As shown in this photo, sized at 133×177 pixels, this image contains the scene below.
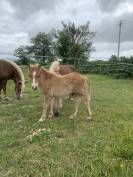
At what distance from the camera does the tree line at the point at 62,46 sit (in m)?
36.9

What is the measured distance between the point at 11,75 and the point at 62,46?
28.0m

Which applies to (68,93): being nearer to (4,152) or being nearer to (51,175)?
(4,152)

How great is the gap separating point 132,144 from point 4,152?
197cm

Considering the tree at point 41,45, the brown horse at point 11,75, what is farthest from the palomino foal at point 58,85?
the tree at point 41,45

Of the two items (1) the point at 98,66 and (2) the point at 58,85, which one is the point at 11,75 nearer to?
(2) the point at 58,85

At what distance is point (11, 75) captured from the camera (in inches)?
472

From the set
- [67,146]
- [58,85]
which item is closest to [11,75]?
[58,85]

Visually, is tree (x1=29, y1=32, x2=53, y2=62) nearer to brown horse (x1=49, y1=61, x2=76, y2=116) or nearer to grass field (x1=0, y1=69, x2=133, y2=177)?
brown horse (x1=49, y1=61, x2=76, y2=116)

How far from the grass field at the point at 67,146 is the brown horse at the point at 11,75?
9.71ft

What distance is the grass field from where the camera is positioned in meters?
4.65

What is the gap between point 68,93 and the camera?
26.4 ft

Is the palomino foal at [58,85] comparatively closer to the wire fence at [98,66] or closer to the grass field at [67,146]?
the grass field at [67,146]

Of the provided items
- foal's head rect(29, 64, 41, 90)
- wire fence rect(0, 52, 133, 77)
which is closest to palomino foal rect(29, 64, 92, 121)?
foal's head rect(29, 64, 41, 90)

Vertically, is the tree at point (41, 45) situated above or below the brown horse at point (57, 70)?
above
